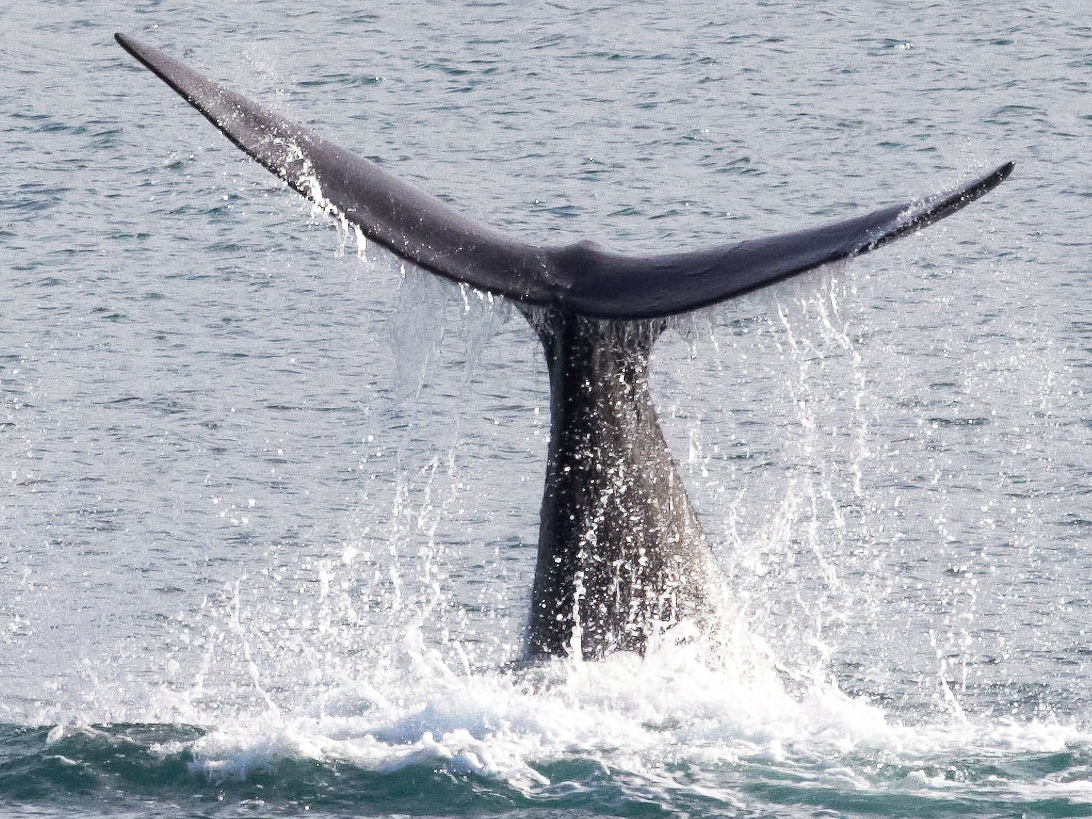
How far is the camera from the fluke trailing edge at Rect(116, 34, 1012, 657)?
877cm

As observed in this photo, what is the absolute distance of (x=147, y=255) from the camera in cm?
2183

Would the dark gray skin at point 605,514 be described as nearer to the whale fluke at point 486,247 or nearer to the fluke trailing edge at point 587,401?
the fluke trailing edge at point 587,401

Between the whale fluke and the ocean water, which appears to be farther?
the ocean water

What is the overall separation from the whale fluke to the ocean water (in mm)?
157

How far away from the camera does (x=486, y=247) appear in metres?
8.98

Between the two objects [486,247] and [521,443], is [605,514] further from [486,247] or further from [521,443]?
[521,443]

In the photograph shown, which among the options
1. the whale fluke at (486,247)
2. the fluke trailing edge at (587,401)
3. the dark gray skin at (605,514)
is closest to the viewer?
the whale fluke at (486,247)

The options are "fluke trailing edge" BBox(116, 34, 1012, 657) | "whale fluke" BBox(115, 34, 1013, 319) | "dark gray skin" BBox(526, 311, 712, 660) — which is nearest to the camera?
"whale fluke" BBox(115, 34, 1013, 319)

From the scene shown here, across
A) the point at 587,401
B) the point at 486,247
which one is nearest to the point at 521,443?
the point at 587,401

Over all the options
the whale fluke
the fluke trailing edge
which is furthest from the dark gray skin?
the whale fluke

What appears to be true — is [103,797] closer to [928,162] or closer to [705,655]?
[705,655]

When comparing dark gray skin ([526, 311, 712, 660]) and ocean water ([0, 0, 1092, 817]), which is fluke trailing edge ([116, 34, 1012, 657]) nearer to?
dark gray skin ([526, 311, 712, 660])

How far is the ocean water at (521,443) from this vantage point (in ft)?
29.4

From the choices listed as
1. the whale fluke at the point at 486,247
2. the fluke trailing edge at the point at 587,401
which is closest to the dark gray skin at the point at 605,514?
the fluke trailing edge at the point at 587,401
